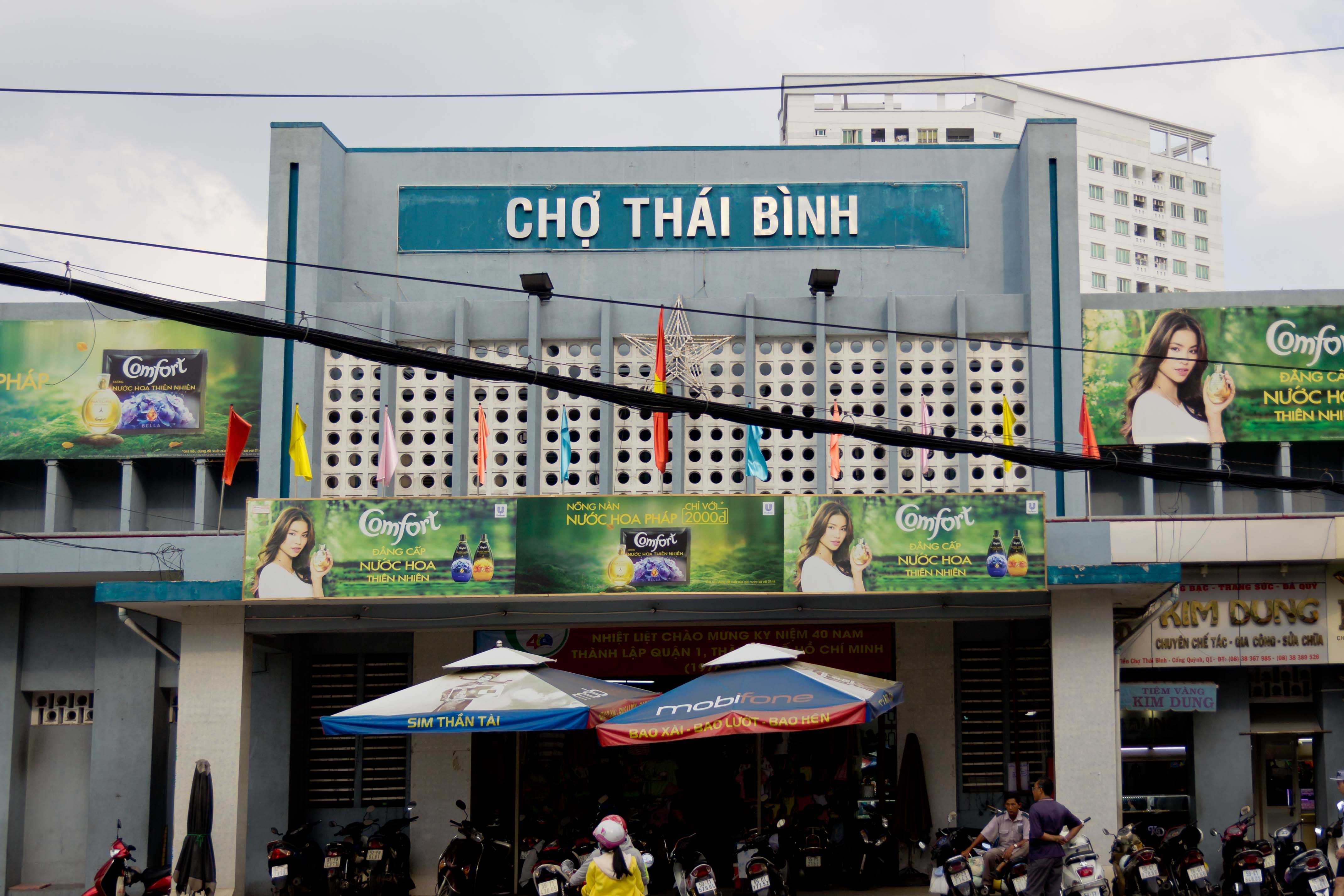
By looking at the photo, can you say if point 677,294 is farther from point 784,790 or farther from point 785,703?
point 785,703

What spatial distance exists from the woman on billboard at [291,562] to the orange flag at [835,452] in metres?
7.06

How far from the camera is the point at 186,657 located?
17344 mm

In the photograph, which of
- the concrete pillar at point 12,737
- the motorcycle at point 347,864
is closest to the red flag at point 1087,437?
the motorcycle at point 347,864

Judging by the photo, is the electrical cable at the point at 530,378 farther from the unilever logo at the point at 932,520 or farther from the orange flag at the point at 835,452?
the orange flag at the point at 835,452

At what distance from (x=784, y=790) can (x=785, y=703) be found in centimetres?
634

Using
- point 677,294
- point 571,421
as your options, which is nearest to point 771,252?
point 677,294

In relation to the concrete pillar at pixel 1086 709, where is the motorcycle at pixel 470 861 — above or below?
below

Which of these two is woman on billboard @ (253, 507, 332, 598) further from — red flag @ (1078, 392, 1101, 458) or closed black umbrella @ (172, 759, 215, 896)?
red flag @ (1078, 392, 1101, 458)

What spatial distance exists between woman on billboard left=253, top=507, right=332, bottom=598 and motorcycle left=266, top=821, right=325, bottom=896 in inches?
115

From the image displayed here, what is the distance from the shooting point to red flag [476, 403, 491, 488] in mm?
19422

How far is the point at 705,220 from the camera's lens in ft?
68.5

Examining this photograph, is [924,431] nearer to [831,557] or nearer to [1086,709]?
[831,557]

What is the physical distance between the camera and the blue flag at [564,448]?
19.3 metres

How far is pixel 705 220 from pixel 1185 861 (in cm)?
1101
